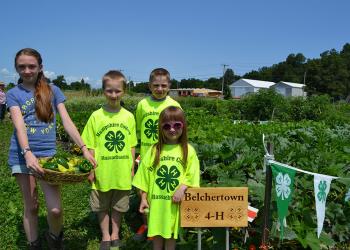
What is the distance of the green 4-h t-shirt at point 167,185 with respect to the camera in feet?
11.2

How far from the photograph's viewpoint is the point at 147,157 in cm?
356

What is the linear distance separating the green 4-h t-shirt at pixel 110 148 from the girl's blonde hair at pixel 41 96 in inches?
22.4

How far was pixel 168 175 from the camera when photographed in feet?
11.3

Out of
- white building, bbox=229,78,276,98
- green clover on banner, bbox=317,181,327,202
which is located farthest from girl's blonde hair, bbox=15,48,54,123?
white building, bbox=229,78,276,98

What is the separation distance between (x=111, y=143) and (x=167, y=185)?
3.19ft

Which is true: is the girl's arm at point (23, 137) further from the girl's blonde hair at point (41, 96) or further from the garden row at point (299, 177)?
the garden row at point (299, 177)

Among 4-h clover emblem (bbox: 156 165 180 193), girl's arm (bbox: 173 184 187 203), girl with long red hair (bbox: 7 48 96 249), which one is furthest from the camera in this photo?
girl with long red hair (bbox: 7 48 96 249)

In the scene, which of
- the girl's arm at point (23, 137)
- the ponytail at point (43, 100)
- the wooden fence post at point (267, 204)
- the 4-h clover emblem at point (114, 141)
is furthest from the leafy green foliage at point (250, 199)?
the ponytail at point (43, 100)

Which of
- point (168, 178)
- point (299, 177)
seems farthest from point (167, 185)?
point (299, 177)

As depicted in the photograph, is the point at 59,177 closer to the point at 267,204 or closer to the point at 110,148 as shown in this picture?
the point at 110,148

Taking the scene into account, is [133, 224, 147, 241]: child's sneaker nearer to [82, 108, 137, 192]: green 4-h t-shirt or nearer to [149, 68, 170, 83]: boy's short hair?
[82, 108, 137, 192]: green 4-h t-shirt

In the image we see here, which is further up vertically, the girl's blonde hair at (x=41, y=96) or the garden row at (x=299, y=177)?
the girl's blonde hair at (x=41, y=96)

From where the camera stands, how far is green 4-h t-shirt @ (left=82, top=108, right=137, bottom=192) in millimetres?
4145

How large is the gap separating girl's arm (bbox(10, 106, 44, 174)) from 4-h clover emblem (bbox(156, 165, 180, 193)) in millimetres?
966
